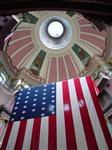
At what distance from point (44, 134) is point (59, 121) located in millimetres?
692

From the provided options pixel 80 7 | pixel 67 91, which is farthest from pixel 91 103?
pixel 80 7

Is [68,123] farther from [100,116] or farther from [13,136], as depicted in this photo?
[13,136]

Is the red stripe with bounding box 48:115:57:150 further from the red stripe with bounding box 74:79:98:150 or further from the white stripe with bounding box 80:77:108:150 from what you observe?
the white stripe with bounding box 80:77:108:150

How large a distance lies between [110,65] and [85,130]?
10378mm

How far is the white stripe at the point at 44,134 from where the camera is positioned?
668cm

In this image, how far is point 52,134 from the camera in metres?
7.13

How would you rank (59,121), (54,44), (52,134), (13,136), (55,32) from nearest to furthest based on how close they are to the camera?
1. (52,134)
2. (13,136)
3. (59,121)
4. (54,44)
5. (55,32)

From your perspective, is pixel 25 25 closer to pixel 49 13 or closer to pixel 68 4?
pixel 49 13

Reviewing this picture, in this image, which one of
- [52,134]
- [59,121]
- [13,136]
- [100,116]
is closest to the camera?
[52,134]

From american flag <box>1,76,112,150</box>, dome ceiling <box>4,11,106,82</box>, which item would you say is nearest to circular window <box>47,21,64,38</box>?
dome ceiling <box>4,11,106,82</box>

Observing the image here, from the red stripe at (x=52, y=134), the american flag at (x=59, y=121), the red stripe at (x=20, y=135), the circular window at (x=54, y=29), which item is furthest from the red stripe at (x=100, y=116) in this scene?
the circular window at (x=54, y=29)

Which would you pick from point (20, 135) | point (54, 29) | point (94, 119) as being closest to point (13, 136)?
point (20, 135)

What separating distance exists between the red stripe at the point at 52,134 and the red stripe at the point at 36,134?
1.14 ft

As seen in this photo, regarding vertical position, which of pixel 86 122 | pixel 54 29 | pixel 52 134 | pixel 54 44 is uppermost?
pixel 54 29
